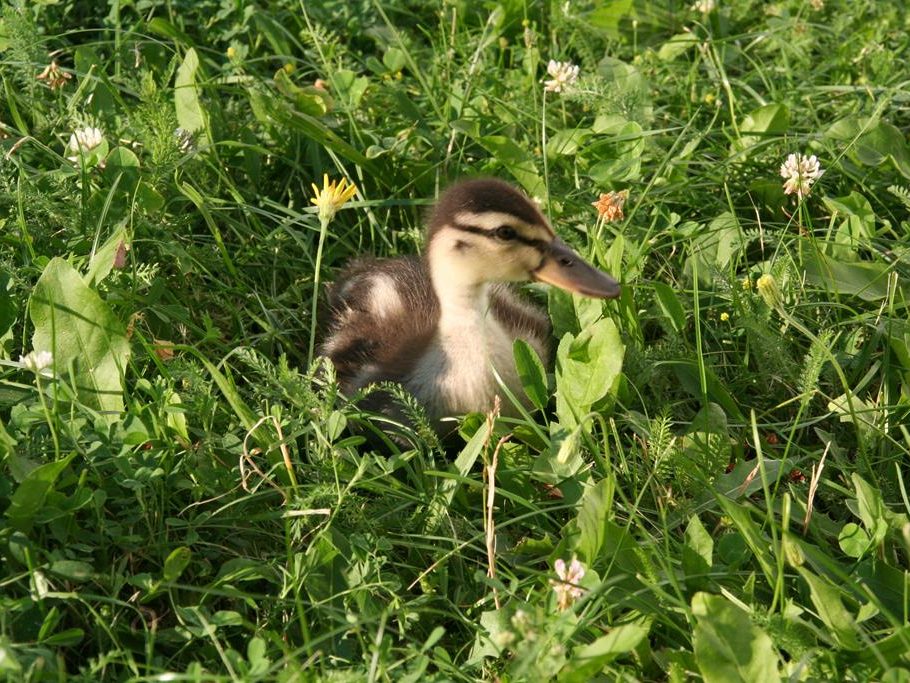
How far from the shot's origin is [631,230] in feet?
11.2

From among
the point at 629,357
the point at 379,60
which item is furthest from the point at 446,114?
the point at 629,357

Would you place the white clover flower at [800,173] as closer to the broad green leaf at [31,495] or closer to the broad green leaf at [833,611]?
the broad green leaf at [833,611]

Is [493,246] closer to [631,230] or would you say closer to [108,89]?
[631,230]

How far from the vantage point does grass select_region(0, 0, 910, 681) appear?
218cm

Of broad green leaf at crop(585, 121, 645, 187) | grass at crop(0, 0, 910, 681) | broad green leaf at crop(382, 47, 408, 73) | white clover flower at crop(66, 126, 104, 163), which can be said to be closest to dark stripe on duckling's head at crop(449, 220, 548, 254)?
grass at crop(0, 0, 910, 681)

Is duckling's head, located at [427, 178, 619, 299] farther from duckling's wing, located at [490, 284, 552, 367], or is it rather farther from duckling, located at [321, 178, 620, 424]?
duckling's wing, located at [490, 284, 552, 367]

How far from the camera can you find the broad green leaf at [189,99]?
11.5ft

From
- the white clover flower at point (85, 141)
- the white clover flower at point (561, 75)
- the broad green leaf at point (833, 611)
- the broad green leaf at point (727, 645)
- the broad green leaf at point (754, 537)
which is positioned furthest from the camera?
the white clover flower at point (561, 75)

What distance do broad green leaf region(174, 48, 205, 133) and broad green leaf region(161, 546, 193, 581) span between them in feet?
5.23

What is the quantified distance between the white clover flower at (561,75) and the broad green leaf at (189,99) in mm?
1008

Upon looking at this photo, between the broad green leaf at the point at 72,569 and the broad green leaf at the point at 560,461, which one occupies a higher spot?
the broad green leaf at the point at 72,569

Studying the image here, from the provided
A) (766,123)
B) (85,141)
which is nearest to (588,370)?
(766,123)

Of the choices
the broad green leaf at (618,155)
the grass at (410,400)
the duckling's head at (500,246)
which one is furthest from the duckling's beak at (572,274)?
the broad green leaf at (618,155)

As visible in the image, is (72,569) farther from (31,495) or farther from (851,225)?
(851,225)
